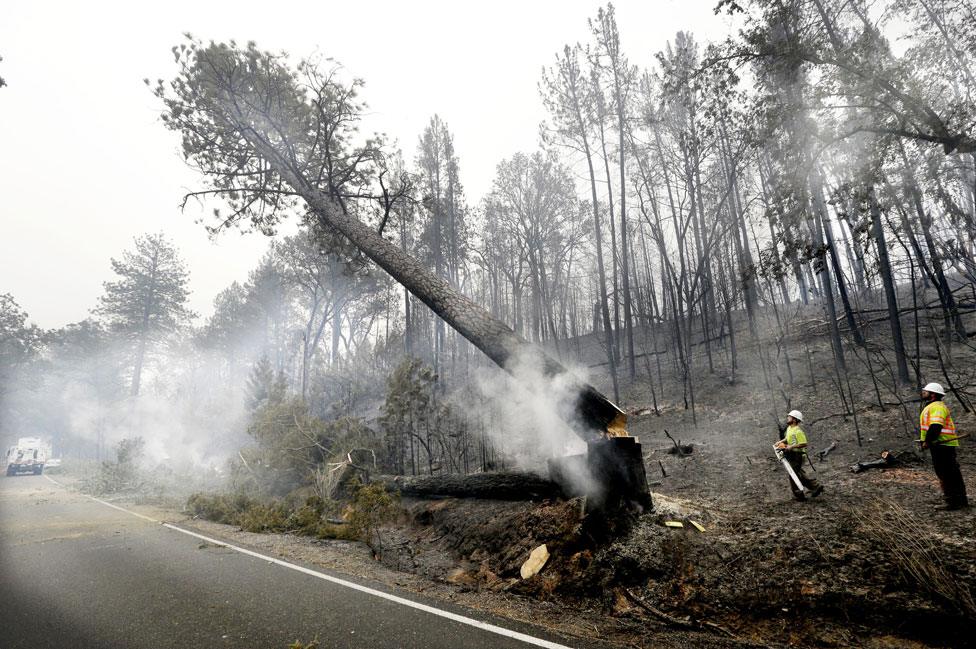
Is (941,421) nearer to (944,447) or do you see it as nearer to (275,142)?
(944,447)

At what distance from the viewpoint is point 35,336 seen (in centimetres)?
3859

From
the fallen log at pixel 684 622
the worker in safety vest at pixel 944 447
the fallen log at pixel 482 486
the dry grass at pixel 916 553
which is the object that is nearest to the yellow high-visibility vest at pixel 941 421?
the worker in safety vest at pixel 944 447

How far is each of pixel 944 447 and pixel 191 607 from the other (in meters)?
8.49

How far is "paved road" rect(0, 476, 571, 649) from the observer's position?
344 cm

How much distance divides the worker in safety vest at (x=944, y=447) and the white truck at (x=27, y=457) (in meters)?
46.2

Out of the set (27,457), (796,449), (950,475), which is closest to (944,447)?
(950,475)

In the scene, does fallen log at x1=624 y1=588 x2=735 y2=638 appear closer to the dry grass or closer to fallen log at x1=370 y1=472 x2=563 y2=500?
the dry grass

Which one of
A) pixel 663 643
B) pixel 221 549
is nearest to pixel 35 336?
pixel 221 549

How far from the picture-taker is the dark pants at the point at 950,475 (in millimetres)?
4574

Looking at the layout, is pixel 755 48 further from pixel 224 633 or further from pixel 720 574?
pixel 224 633

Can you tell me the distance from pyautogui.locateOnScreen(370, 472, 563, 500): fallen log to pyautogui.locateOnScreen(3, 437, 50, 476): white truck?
37182 millimetres

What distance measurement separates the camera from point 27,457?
101 feet

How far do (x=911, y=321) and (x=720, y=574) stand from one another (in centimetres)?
1809

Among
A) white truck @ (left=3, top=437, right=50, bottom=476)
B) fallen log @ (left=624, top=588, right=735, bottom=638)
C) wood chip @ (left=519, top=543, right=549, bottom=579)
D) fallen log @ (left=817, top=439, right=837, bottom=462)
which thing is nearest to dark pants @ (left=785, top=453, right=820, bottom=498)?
fallen log @ (left=817, top=439, right=837, bottom=462)
